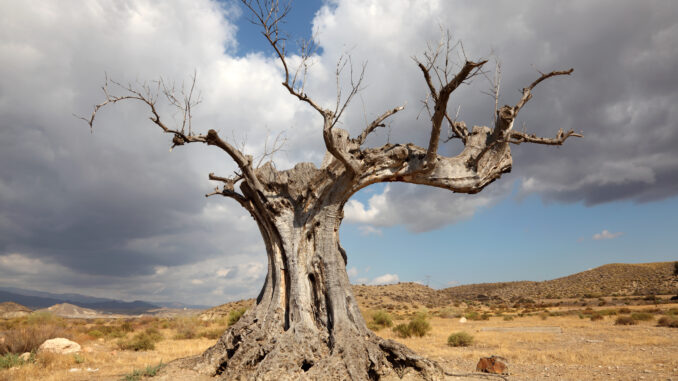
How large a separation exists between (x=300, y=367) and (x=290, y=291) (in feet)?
5.93

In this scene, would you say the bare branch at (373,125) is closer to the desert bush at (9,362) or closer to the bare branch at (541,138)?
the bare branch at (541,138)

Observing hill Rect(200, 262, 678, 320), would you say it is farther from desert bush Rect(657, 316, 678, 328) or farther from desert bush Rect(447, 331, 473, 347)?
desert bush Rect(447, 331, 473, 347)

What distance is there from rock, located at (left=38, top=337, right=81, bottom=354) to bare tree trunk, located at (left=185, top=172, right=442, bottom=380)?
6.82m

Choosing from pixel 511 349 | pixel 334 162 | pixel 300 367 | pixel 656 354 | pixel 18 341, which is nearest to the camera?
pixel 300 367

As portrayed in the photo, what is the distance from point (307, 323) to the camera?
7.95 meters

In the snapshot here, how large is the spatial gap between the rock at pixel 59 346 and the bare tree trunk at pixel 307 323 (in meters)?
6.82

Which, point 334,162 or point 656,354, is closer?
point 334,162

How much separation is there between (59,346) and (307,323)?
31.3ft

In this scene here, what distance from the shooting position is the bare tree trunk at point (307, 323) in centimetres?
696

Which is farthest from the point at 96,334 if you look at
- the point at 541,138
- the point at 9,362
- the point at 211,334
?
the point at 541,138

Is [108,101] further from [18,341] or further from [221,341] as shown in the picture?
[18,341]

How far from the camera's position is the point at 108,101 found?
8.02m

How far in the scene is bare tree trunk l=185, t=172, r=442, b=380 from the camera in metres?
6.96

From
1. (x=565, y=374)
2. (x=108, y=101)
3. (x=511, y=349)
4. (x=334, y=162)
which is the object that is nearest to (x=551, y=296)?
(x=511, y=349)
